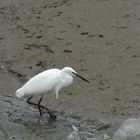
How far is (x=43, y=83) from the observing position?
9.72m

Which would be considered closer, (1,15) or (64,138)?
(64,138)

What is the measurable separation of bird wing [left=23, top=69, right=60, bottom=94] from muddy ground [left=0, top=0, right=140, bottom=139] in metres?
0.53

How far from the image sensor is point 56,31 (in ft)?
43.0

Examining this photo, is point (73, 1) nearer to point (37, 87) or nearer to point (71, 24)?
point (71, 24)

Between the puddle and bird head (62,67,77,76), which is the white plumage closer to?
bird head (62,67,77,76)

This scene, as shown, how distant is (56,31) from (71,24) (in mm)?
403

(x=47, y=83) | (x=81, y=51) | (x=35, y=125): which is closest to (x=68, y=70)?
(x=47, y=83)

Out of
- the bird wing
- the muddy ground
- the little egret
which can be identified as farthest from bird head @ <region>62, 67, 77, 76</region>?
the muddy ground

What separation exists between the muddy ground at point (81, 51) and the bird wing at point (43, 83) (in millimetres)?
529

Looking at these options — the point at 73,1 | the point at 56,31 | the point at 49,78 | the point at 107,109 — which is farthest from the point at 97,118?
the point at 73,1

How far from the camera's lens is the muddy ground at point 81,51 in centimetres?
1025

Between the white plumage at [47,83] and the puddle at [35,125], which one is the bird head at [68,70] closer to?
the white plumage at [47,83]

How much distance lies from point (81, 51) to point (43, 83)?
8.55ft

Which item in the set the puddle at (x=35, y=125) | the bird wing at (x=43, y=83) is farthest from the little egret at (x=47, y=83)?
the puddle at (x=35, y=125)
